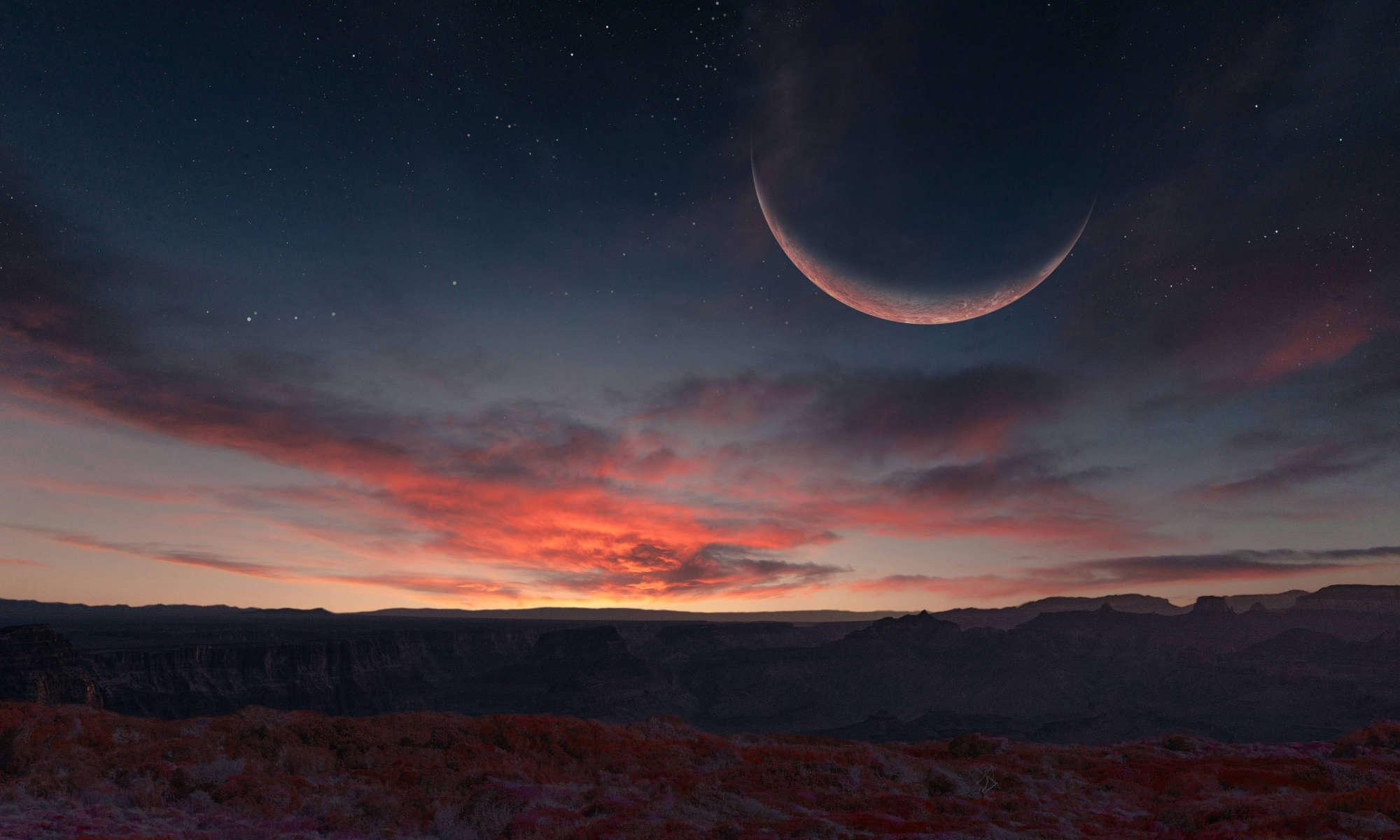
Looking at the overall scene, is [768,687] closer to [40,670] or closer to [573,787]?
[40,670]

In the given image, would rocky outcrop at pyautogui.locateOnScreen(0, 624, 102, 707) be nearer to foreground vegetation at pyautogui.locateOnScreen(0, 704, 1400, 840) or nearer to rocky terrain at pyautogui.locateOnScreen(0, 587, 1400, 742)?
rocky terrain at pyautogui.locateOnScreen(0, 587, 1400, 742)

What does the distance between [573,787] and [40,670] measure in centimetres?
10618

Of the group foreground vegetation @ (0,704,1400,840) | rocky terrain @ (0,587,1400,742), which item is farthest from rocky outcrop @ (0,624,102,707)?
foreground vegetation @ (0,704,1400,840)

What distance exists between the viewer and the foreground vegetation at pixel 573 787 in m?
14.4

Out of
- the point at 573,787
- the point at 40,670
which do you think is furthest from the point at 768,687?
the point at 573,787

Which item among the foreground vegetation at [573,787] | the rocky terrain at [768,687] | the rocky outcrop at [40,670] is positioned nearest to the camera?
the foreground vegetation at [573,787]

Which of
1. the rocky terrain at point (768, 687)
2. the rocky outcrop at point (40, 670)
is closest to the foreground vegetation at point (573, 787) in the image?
the rocky outcrop at point (40, 670)

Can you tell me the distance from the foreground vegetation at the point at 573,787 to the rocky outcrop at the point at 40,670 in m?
A: 87.9

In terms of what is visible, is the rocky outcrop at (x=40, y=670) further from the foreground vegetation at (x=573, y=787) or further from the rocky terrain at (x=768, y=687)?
the foreground vegetation at (x=573, y=787)

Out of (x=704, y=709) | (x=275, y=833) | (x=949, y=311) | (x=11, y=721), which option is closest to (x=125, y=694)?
(x=704, y=709)

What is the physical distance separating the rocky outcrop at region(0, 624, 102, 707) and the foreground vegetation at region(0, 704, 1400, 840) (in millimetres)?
87868

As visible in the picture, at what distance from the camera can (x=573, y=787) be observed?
1805 centimetres

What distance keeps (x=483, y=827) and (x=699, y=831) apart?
4.74 m

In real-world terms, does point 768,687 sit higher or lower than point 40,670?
lower
